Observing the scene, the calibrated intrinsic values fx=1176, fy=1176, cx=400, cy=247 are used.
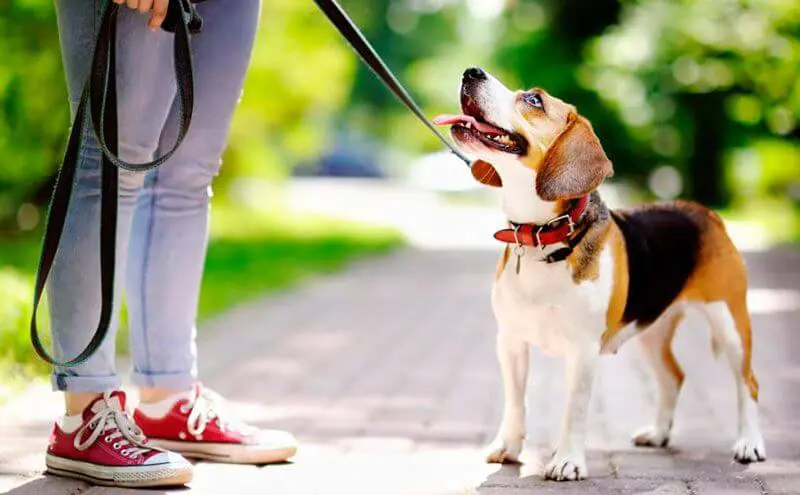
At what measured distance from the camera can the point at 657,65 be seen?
1948 cm

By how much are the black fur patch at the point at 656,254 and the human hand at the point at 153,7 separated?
Result: 1720 mm

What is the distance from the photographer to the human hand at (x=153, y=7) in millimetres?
3434

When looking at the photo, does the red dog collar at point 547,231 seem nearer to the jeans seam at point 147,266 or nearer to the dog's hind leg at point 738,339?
the dog's hind leg at point 738,339

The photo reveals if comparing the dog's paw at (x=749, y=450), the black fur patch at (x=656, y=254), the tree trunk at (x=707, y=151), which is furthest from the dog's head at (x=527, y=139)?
the tree trunk at (x=707, y=151)

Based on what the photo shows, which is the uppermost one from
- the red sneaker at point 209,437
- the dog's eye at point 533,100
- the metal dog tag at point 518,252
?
the dog's eye at point 533,100

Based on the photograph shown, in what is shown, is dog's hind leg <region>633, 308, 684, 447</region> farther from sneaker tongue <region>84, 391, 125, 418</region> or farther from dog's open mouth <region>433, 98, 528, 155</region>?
sneaker tongue <region>84, 391, 125, 418</region>

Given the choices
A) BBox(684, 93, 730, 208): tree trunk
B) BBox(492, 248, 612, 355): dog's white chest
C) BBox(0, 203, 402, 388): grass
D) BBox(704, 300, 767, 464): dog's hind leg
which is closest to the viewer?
BBox(492, 248, 612, 355): dog's white chest

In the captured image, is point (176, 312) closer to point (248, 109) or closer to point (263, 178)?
point (248, 109)

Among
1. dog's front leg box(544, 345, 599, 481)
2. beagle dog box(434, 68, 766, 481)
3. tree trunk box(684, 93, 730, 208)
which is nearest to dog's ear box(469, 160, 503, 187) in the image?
beagle dog box(434, 68, 766, 481)

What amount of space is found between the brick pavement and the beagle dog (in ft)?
0.54

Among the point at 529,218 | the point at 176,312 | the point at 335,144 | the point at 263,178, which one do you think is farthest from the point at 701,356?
Answer: the point at 335,144

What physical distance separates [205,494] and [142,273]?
2.74 feet

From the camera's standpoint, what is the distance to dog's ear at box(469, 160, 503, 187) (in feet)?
13.4

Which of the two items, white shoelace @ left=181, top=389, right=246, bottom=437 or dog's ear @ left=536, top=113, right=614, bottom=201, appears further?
white shoelace @ left=181, top=389, right=246, bottom=437
